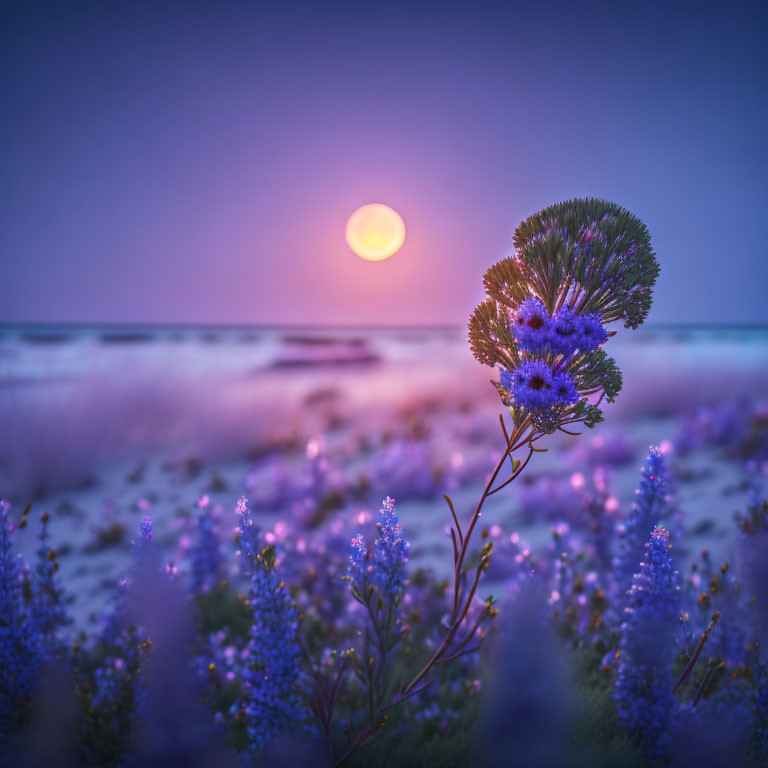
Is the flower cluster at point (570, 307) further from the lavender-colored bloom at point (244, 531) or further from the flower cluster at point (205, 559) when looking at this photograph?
the flower cluster at point (205, 559)

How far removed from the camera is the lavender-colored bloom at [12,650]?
2.88 meters

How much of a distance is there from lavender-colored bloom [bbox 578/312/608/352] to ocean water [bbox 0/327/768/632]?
2.31 metres

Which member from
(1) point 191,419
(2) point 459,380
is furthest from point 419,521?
(2) point 459,380

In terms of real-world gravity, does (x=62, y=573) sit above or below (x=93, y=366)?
below

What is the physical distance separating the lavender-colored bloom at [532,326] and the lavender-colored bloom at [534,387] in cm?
8

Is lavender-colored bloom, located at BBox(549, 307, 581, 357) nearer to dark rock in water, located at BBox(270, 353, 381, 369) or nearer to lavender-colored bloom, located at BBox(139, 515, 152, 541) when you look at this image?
lavender-colored bloom, located at BBox(139, 515, 152, 541)

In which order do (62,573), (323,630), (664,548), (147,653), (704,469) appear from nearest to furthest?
(664,548)
(147,653)
(323,630)
(62,573)
(704,469)

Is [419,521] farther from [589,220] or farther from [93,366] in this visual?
[93,366]

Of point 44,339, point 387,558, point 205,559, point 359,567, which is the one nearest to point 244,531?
point 359,567

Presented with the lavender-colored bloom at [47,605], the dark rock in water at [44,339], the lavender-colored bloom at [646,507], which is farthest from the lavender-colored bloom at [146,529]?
the dark rock in water at [44,339]

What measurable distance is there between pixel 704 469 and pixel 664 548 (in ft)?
28.7

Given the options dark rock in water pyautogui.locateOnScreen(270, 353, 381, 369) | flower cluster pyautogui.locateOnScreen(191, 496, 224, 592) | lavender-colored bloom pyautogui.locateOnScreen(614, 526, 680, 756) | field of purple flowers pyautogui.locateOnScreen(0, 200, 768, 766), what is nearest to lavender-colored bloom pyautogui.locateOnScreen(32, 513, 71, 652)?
field of purple flowers pyautogui.locateOnScreen(0, 200, 768, 766)

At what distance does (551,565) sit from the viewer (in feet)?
13.6

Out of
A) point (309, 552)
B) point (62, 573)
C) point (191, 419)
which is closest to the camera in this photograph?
point (309, 552)
